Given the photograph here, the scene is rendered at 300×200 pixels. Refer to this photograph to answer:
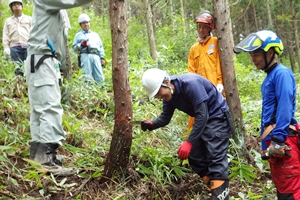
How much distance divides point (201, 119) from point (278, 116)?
74 cm

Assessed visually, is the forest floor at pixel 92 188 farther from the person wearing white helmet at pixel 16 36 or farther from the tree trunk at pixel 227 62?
the person wearing white helmet at pixel 16 36

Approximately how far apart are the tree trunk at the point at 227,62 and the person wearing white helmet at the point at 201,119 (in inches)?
43.9

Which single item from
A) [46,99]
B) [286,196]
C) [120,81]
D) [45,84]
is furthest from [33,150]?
[286,196]

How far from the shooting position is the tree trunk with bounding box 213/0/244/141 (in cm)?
463

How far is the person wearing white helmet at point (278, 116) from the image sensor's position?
2.82 meters

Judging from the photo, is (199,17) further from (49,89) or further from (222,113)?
(49,89)

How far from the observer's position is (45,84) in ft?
11.4

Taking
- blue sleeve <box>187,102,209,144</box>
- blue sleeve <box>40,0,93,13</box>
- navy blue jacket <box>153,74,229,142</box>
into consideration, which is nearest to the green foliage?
navy blue jacket <box>153,74,229,142</box>

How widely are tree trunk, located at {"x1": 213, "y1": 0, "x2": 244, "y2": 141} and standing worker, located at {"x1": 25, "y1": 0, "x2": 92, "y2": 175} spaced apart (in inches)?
89.8

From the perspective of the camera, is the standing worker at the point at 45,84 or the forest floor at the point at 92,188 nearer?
the forest floor at the point at 92,188

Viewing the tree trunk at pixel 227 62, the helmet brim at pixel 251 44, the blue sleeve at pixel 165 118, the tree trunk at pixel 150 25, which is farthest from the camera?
the tree trunk at pixel 150 25

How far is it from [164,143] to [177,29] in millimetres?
9762

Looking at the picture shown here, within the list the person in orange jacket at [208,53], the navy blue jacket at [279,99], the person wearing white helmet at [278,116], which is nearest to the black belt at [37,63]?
the person wearing white helmet at [278,116]

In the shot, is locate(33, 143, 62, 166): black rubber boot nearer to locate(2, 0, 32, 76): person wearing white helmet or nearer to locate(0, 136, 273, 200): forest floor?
locate(0, 136, 273, 200): forest floor
